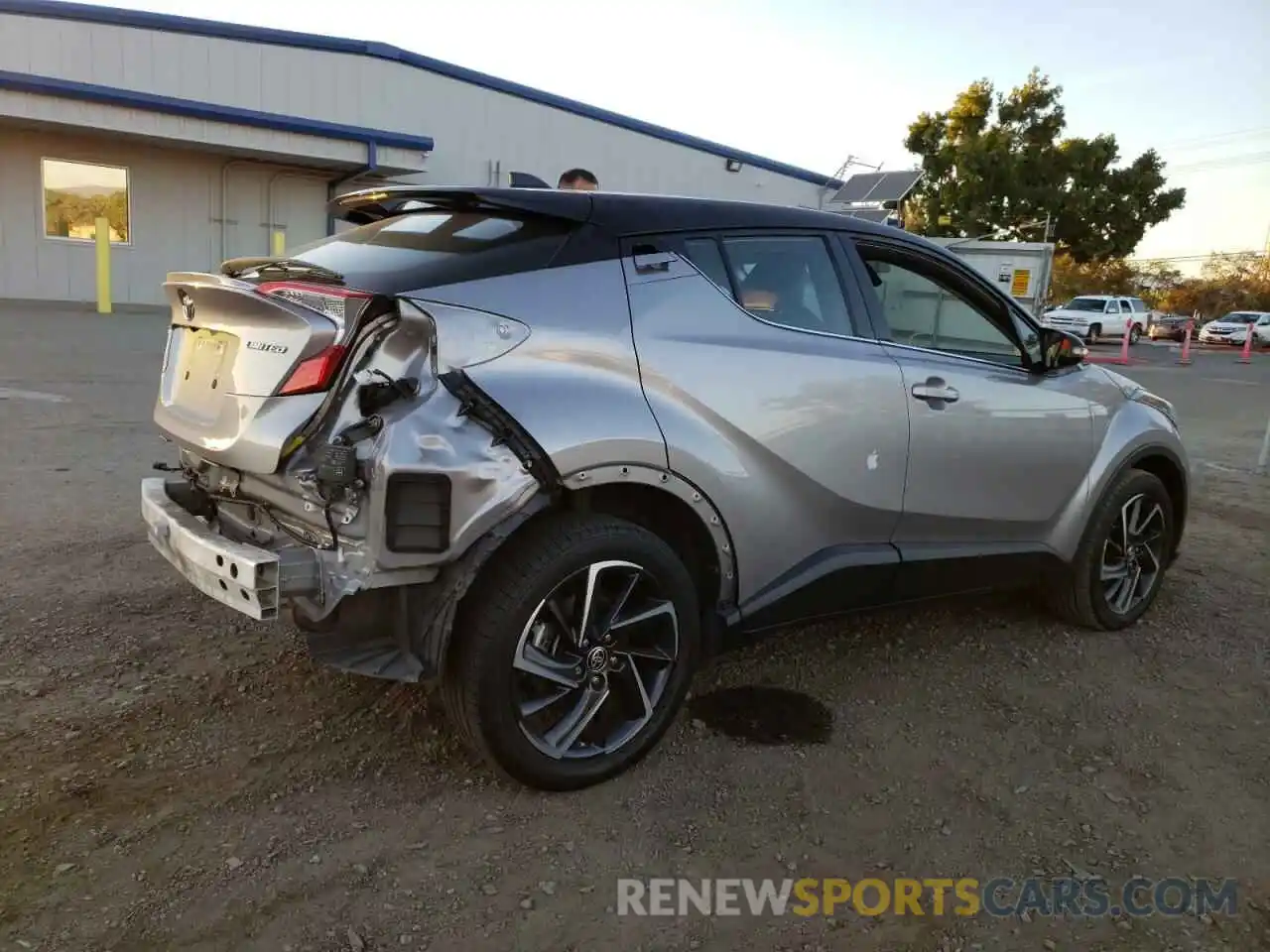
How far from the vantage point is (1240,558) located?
5.59m

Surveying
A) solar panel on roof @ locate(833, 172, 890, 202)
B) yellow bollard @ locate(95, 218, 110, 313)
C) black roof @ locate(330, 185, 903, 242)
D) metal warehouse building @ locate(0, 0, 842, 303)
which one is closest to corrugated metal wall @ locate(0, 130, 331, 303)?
metal warehouse building @ locate(0, 0, 842, 303)

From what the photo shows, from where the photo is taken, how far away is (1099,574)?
426 centimetres

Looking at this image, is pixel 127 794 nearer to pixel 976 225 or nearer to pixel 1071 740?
pixel 1071 740

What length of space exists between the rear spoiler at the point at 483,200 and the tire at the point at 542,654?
909 mm

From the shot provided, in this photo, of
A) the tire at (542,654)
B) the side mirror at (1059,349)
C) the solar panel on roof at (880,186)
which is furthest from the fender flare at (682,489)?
the solar panel on roof at (880,186)

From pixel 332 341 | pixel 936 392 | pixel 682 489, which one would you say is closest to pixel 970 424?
pixel 936 392

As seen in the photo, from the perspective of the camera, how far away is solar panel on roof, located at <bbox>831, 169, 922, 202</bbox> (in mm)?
22031

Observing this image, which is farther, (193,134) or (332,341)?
(193,134)

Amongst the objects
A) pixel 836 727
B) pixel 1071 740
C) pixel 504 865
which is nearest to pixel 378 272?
pixel 504 865

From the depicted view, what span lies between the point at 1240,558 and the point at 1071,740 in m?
3.04

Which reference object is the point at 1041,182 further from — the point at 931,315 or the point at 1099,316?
the point at 931,315

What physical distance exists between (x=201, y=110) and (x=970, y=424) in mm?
17819

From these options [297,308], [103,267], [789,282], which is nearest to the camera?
[297,308]

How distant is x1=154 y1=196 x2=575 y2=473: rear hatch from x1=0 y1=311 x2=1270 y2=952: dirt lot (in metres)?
0.97
